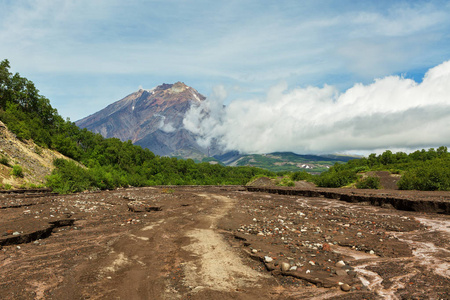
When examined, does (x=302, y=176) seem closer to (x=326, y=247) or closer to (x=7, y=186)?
(x=326, y=247)

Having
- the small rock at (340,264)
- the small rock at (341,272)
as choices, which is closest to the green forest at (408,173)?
the small rock at (340,264)

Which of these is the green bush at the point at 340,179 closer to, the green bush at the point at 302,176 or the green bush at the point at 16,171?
the green bush at the point at 302,176

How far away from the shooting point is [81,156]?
281 ft

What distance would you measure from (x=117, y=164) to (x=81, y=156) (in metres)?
13.2

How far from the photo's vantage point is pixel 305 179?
79.6 m

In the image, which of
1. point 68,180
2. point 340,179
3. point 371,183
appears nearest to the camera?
point 68,180

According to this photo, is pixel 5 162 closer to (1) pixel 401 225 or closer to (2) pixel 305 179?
(1) pixel 401 225

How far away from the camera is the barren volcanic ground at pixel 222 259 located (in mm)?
8297

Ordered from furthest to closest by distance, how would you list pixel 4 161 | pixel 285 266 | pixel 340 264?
pixel 4 161
pixel 340 264
pixel 285 266

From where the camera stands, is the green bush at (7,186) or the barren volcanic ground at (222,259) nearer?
the barren volcanic ground at (222,259)

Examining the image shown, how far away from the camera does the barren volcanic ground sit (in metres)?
8.30

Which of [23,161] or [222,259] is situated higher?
[23,161]

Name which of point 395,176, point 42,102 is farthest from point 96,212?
point 42,102

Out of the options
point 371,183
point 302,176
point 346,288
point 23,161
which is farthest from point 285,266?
point 302,176
